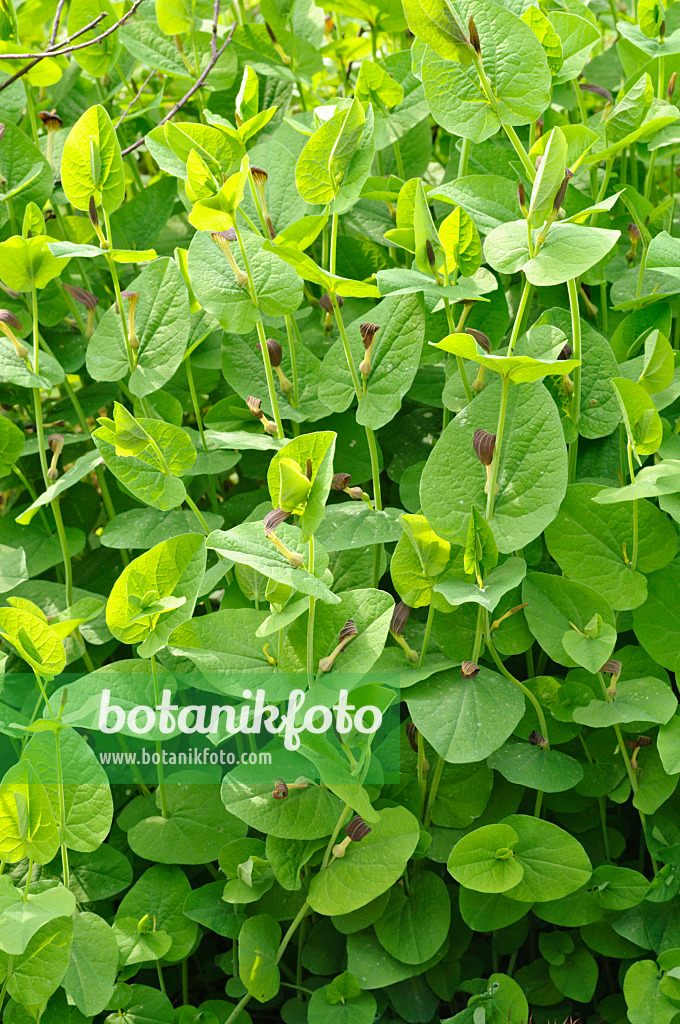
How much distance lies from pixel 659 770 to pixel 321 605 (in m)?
0.25

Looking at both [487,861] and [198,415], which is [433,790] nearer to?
[487,861]

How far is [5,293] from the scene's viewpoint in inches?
30.6

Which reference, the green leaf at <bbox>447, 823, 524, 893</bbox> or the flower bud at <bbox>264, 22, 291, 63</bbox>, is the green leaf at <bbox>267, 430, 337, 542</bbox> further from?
the flower bud at <bbox>264, 22, 291, 63</bbox>

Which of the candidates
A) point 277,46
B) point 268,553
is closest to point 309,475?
point 268,553

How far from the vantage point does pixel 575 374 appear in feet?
1.97

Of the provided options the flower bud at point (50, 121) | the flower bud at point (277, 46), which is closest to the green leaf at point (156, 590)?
the flower bud at point (50, 121)

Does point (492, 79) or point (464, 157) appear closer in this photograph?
point (492, 79)

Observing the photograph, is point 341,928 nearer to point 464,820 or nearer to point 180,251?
point 464,820

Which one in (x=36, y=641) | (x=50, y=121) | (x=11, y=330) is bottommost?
A: (x=36, y=641)

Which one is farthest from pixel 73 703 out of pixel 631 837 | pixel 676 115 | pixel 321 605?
pixel 676 115

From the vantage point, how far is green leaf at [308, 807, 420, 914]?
1.75ft

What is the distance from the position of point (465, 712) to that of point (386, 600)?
8 cm

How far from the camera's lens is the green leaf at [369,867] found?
1.75 ft

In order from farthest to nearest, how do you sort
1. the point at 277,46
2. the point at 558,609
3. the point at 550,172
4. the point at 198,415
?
the point at 277,46
the point at 198,415
the point at 558,609
the point at 550,172
